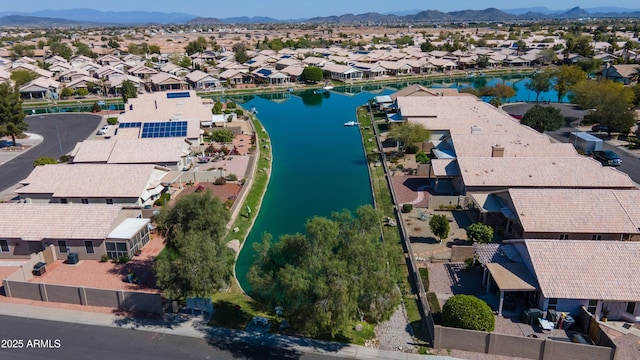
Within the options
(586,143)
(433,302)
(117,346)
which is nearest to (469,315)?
(433,302)

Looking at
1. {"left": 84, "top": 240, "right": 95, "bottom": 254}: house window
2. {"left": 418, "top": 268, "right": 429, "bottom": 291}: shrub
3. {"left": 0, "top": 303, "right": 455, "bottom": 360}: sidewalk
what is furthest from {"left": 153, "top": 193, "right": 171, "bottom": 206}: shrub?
{"left": 418, "top": 268, "right": 429, "bottom": 291}: shrub

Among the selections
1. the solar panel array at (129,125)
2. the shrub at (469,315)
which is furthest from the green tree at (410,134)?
the shrub at (469,315)

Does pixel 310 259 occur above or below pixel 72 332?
above

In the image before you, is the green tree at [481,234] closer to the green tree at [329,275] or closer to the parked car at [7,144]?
the green tree at [329,275]

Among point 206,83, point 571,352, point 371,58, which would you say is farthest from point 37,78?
point 571,352

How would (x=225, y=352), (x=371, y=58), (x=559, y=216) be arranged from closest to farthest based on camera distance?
(x=225, y=352), (x=559, y=216), (x=371, y=58)

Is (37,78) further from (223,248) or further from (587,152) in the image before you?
(587,152)
